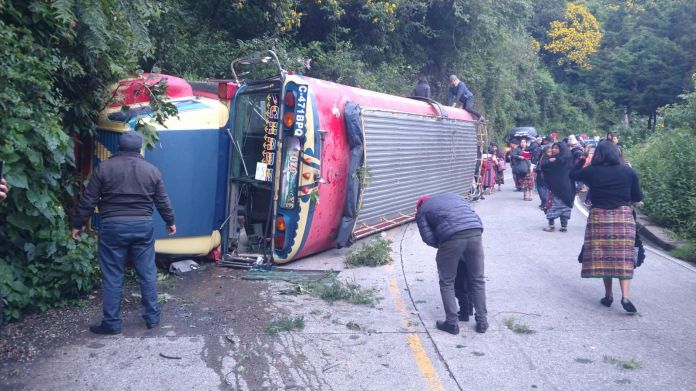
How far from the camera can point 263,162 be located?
734cm

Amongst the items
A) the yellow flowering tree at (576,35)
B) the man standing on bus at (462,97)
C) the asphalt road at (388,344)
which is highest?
the yellow flowering tree at (576,35)

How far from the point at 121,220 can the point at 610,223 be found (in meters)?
4.86

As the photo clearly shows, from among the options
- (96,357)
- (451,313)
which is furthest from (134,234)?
(451,313)

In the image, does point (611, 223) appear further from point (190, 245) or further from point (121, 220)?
point (121, 220)

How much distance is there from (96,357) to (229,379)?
43.5 inches

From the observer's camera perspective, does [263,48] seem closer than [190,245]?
No

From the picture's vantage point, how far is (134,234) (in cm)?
511

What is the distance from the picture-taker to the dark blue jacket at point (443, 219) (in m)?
5.45

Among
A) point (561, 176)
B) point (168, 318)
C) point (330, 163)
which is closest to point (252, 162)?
point (330, 163)

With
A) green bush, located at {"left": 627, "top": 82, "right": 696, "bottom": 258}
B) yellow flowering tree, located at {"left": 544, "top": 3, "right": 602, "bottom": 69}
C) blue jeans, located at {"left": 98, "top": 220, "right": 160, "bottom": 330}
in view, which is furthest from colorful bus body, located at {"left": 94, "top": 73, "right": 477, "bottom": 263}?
yellow flowering tree, located at {"left": 544, "top": 3, "right": 602, "bottom": 69}

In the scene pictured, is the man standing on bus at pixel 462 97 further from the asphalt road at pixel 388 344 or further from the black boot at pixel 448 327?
the black boot at pixel 448 327

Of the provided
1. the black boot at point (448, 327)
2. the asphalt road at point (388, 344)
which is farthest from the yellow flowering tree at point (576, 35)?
the black boot at point (448, 327)

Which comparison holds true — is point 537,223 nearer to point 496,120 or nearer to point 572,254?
point 572,254

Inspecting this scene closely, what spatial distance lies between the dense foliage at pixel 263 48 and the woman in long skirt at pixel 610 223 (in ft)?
15.9
